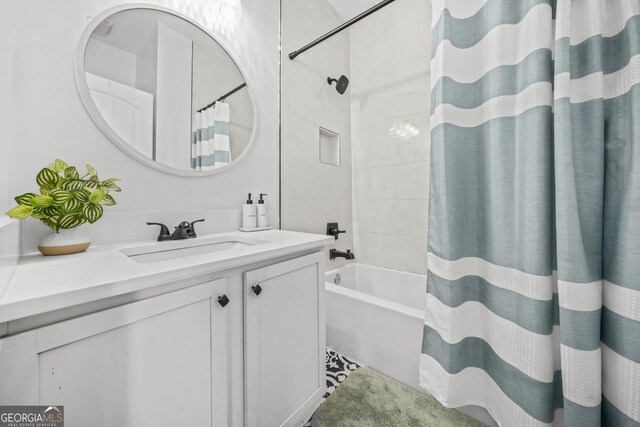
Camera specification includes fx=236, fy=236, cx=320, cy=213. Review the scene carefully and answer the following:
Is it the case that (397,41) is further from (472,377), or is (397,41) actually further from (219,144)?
(472,377)

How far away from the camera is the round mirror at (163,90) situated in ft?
2.69

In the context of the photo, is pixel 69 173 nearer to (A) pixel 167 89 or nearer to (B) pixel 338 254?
(A) pixel 167 89

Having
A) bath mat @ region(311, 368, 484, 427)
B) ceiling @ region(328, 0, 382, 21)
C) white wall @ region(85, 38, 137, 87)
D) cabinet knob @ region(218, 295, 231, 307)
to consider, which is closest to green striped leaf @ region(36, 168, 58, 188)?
white wall @ region(85, 38, 137, 87)

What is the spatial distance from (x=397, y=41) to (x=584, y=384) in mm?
2143

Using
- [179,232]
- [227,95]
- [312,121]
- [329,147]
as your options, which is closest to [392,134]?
[329,147]

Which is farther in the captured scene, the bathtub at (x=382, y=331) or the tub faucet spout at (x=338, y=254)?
the tub faucet spout at (x=338, y=254)

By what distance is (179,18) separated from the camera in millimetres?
1022

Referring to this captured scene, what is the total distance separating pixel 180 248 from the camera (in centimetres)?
90

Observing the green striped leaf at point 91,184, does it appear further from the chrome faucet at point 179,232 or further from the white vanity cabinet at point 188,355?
the white vanity cabinet at point 188,355

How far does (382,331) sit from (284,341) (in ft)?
2.18

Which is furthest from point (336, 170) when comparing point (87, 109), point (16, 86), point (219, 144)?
point (16, 86)

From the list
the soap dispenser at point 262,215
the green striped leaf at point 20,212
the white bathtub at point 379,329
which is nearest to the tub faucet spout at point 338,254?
the white bathtub at point 379,329

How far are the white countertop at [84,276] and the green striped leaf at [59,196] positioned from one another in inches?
6.0

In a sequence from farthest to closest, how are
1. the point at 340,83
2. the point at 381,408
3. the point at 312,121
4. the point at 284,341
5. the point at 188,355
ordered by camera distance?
the point at 340,83
the point at 312,121
the point at 381,408
the point at 284,341
the point at 188,355
